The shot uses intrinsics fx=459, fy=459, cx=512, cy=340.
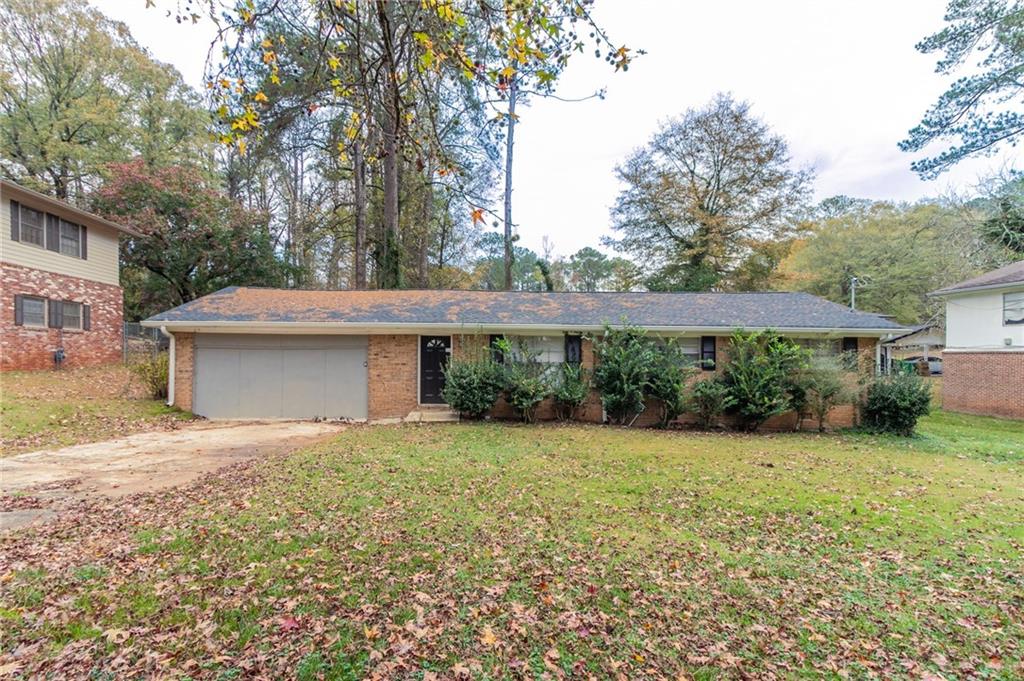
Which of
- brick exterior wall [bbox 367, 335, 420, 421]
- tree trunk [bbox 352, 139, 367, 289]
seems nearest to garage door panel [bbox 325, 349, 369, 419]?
brick exterior wall [bbox 367, 335, 420, 421]

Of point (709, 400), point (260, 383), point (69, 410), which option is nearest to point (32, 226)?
point (69, 410)

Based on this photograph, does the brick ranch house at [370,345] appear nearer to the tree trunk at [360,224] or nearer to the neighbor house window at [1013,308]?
the neighbor house window at [1013,308]

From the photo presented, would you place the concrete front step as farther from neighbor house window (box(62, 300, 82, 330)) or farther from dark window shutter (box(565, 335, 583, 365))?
neighbor house window (box(62, 300, 82, 330))

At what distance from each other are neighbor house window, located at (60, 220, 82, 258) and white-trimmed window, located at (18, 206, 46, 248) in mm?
650

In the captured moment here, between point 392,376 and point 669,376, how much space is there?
6.85 m

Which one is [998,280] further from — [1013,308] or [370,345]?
Answer: [370,345]

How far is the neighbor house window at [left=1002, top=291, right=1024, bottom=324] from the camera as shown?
14.6m

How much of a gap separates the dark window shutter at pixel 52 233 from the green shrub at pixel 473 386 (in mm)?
13015

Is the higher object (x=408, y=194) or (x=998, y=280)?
(x=408, y=194)

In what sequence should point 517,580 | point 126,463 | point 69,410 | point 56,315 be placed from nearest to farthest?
point 517,580 → point 126,463 → point 69,410 → point 56,315

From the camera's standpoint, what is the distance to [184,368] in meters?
11.3

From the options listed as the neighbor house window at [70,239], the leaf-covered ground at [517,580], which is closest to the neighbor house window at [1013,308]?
the leaf-covered ground at [517,580]

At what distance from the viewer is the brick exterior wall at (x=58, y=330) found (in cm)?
1236

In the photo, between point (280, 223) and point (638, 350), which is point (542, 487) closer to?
point (638, 350)
